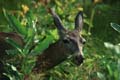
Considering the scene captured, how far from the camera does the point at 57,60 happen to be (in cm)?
795

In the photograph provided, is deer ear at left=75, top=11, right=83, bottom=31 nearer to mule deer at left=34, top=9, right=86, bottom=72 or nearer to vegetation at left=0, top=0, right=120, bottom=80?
mule deer at left=34, top=9, right=86, bottom=72

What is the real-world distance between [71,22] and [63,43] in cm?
181

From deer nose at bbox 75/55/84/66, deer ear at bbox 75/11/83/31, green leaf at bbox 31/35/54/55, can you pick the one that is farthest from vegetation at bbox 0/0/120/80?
deer ear at bbox 75/11/83/31

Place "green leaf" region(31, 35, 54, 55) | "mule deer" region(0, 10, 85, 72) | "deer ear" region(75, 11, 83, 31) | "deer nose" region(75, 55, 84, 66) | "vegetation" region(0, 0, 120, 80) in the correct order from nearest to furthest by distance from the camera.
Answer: "vegetation" region(0, 0, 120, 80) → "green leaf" region(31, 35, 54, 55) → "deer nose" region(75, 55, 84, 66) → "mule deer" region(0, 10, 85, 72) → "deer ear" region(75, 11, 83, 31)

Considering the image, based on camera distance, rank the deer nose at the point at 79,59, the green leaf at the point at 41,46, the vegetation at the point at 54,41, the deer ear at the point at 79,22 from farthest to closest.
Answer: the deer ear at the point at 79,22
the deer nose at the point at 79,59
the green leaf at the point at 41,46
the vegetation at the point at 54,41

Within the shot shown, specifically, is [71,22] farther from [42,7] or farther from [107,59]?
[107,59]

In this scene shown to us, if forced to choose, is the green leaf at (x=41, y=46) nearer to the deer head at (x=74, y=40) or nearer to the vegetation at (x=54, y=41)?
the vegetation at (x=54, y=41)

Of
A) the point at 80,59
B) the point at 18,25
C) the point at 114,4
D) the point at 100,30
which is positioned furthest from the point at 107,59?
the point at 114,4

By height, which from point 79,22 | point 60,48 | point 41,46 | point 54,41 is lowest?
point 54,41

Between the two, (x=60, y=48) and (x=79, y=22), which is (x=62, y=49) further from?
(x=79, y=22)

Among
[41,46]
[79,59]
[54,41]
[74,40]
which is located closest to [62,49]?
[74,40]

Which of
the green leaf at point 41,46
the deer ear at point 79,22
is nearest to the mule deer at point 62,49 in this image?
the deer ear at point 79,22

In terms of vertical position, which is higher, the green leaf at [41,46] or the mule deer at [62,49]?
the green leaf at [41,46]

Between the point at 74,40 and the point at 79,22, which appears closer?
the point at 74,40
